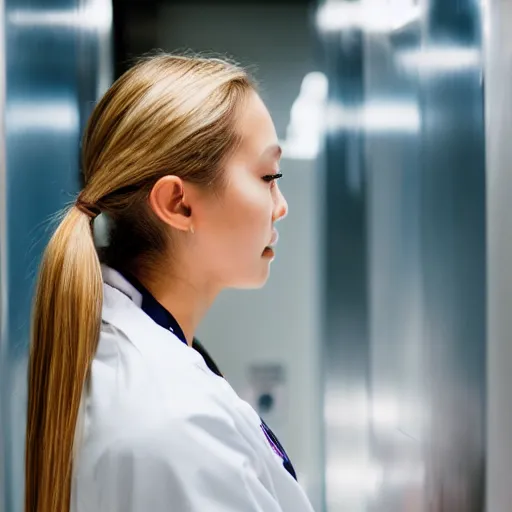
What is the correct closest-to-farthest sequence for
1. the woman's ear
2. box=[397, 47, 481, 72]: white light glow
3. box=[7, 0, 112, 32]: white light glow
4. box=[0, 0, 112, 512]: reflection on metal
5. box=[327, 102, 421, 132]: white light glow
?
the woman's ear, box=[0, 0, 112, 512]: reflection on metal, box=[7, 0, 112, 32]: white light glow, box=[397, 47, 481, 72]: white light glow, box=[327, 102, 421, 132]: white light glow

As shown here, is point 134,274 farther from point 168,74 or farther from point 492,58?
point 492,58

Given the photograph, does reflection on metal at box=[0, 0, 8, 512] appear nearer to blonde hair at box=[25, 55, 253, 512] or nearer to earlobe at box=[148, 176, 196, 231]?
blonde hair at box=[25, 55, 253, 512]

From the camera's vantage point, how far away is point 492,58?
4.13 ft

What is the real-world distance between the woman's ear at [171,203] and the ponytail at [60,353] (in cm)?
8

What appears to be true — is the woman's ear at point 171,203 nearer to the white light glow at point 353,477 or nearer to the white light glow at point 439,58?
the white light glow at point 439,58

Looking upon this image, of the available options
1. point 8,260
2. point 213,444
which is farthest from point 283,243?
point 213,444

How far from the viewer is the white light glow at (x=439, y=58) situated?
1.36m

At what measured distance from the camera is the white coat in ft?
2.26

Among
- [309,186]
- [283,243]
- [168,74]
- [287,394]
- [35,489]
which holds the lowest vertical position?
→ [287,394]

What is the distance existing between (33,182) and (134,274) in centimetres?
43

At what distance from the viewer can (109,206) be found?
880 mm

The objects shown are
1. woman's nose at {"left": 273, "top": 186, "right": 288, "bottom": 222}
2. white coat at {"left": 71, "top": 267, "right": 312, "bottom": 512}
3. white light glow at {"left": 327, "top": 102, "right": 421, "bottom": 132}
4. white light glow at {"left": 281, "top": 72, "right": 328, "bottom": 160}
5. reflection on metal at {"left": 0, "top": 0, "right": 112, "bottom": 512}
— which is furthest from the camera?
white light glow at {"left": 281, "top": 72, "right": 328, "bottom": 160}

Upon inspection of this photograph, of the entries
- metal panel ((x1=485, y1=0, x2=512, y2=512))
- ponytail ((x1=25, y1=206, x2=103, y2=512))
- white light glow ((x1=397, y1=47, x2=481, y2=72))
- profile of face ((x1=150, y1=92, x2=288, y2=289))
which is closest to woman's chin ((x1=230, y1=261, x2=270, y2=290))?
profile of face ((x1=150, y1=92, x2=288, y2=289))

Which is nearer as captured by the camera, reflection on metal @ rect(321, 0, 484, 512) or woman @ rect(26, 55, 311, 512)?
woman @ rect(26, 55, 311, 512)
